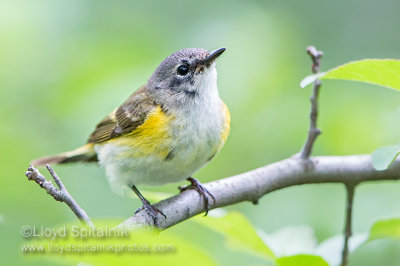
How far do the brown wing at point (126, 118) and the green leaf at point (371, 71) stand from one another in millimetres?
2108

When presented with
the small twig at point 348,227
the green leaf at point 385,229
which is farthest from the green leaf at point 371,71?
the small twig at point 348,227

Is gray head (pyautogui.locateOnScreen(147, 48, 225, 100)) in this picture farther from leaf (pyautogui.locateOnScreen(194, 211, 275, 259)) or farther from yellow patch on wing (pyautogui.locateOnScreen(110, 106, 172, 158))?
leaf (pyautogui.locateOnScreen(194, 211, 275, 259))

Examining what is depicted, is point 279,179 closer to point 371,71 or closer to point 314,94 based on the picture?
point 314,94

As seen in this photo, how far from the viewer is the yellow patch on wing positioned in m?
3.33

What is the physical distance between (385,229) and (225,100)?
235 centimetres

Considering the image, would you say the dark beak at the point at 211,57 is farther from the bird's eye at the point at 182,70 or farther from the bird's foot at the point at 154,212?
the bird's foot at the point at 154,212

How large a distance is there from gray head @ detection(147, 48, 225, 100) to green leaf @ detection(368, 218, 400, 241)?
1.93 metres

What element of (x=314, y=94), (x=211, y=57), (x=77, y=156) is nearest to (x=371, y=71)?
(x=314, y=94)

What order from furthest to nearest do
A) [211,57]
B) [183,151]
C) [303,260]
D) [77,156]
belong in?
[77,156] < [211,57] < [183,151] < [303,260]

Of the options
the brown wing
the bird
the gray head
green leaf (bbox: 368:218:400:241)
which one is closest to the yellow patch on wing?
the bird

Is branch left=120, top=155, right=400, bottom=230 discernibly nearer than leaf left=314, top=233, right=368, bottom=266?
No

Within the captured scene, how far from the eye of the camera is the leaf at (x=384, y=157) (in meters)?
1.86

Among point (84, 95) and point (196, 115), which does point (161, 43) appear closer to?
point (84, 95)

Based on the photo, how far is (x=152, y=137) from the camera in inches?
133
